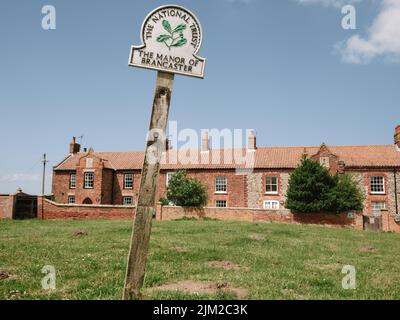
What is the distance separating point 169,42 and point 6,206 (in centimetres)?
3160

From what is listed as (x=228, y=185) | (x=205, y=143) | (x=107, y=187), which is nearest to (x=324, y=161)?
(x=228, y=185)

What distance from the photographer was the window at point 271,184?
38938 mm

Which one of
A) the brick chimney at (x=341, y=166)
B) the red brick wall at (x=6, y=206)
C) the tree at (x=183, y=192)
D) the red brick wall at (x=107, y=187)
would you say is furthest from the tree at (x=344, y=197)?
the red brick wall at (x=6, y=206)

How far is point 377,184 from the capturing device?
→ 3700 cm

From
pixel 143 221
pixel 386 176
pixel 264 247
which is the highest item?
pixel 386 176

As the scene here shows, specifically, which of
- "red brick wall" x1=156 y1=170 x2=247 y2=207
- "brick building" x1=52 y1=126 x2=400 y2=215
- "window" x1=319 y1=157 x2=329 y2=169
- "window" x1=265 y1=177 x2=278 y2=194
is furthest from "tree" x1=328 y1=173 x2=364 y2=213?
"red brick wall" x1=156 y1=170 x2=247 y2=207

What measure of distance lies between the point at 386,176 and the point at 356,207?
7.49 meters

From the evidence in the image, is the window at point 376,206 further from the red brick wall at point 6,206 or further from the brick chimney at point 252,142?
the red brick wall at point 6,206

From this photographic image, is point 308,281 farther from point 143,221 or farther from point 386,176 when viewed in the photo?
point 386,176

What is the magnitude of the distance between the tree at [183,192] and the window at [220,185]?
276cm

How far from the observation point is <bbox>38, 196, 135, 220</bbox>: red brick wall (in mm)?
30833

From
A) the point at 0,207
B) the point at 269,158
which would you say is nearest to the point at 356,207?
the point at 269,158

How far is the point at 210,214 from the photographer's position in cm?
3269

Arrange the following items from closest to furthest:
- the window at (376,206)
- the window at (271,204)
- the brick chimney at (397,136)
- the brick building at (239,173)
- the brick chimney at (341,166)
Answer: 1. the window at (376,206)
2. the brick chimney at (341,166)
3. the brick building at (239,173)
4. the window at (271,204)
5. the brick chimney at (397,136)
